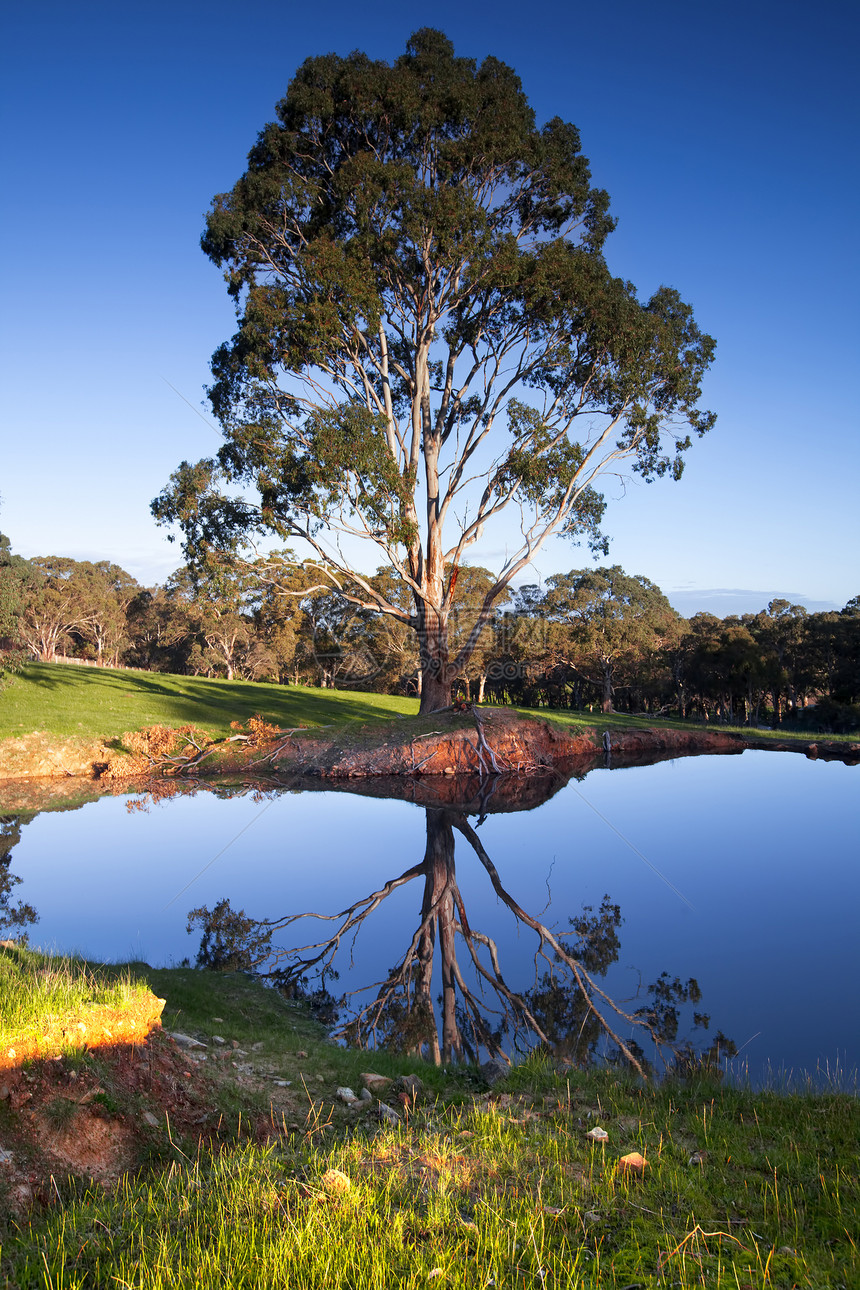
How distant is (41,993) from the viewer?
18.2ft

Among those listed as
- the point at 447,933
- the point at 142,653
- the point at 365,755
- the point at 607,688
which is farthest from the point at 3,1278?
the point at 142,653

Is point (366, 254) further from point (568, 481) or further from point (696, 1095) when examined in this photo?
point (696, 1095)

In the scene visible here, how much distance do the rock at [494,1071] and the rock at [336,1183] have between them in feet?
9.01

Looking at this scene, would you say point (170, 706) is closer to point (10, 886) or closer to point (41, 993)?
point (10, 886)

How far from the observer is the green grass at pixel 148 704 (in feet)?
85.5

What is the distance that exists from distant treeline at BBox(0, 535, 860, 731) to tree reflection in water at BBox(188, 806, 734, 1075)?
62.7 ft

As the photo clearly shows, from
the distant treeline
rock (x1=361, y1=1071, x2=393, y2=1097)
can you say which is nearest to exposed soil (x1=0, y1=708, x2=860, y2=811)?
the distant treeline

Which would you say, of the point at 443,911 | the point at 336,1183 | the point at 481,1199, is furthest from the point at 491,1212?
the point at 443,911

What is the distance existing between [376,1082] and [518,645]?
5040cm

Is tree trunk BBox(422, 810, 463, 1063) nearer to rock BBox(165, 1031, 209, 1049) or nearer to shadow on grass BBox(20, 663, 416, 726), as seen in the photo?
rock BBox(165, 1031, 209, 1049)

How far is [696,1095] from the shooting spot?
5.86 m

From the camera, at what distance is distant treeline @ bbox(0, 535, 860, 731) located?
1993 inches

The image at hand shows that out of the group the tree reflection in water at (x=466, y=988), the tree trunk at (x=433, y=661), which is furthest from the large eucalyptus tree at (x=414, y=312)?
the tree reflection in water at (x=466, y=988)

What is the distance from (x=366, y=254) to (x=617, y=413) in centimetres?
1074
